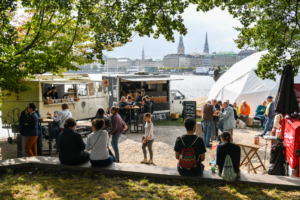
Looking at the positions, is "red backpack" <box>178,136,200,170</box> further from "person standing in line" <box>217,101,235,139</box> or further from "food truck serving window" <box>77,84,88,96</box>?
"food truck serving window" <box>77,84,88,96</box>

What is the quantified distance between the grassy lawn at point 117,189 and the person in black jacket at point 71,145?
0.36 m

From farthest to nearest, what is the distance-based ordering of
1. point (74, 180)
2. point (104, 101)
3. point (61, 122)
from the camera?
point (104, 101) < point (61, 122) < point (74, 180)

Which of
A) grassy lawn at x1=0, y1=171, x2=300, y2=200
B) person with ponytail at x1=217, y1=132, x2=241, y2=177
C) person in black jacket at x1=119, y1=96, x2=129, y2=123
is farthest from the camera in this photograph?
person in black jacket at x1=119, y1=96, x2=129, y2=123

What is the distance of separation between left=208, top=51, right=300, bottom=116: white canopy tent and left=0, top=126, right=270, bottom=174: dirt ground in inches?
149

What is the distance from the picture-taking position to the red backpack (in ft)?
16.4

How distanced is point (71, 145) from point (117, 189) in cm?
145

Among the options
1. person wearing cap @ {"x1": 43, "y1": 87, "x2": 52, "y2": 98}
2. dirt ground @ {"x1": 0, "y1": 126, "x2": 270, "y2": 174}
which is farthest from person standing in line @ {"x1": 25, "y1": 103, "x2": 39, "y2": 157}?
person wearing cap @ {"x1": 43, "y1": 87, "x2": 52, "y2": 98}

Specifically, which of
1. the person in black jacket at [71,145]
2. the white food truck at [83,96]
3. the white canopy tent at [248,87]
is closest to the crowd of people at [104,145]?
the person in black jacket at [71,145]

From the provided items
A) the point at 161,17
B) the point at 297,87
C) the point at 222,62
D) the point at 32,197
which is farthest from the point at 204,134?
the point at 222,62

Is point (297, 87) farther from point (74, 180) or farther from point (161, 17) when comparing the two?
point (74, 180)

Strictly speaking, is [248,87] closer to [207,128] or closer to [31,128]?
[207,128]

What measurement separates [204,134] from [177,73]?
164892 mm

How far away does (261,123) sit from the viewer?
45.9 feet

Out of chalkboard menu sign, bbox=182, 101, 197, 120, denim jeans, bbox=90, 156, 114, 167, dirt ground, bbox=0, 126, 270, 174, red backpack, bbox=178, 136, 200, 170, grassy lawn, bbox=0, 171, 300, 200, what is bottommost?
dirt ground, bbox=0, 126, 270, 174
